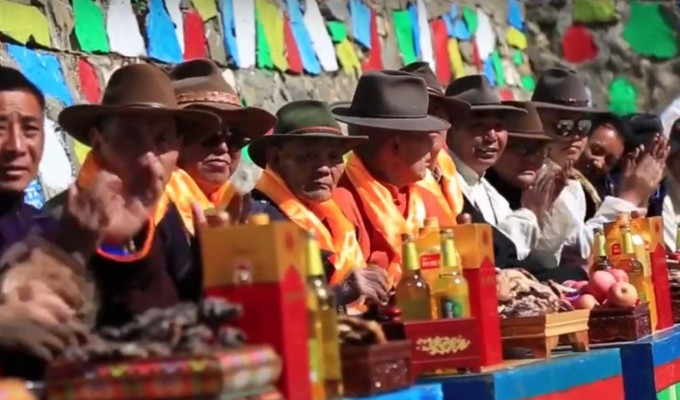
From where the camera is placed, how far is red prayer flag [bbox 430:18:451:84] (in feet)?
27.1

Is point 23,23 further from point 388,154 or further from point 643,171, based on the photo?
point 643,171

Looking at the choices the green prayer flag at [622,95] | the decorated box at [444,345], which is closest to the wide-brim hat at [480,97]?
the decorated box at [444,345]

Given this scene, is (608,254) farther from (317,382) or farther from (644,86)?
(644,86)

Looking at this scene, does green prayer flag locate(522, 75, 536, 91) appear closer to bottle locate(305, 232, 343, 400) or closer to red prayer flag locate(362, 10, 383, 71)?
red prayer flag locate(362, 10, 383, 71)

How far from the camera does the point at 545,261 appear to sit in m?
5.26

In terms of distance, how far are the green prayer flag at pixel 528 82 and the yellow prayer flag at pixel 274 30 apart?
3195 millimetres

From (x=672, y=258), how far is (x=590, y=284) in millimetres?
961

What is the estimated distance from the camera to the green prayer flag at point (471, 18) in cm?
873

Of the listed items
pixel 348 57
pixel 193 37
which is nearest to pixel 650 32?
pixel 348 57

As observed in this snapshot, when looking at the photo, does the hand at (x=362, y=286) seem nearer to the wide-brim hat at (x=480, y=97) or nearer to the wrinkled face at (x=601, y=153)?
the wide-brim hat at (x=480, y=97)

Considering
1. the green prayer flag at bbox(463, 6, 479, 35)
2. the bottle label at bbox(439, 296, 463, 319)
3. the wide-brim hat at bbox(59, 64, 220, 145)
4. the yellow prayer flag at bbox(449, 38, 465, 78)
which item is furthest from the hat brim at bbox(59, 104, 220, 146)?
the green prayer flag at bbox(463, 6, 479, 35)

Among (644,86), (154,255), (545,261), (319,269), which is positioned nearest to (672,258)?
(545,261)

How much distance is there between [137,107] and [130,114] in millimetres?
22

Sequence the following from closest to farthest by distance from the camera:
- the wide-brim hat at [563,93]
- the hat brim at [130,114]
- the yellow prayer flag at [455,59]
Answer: the hat brim at [130,114] < the wide-brim hat at [563,93] < the yellow prayer flag at [455,59]
